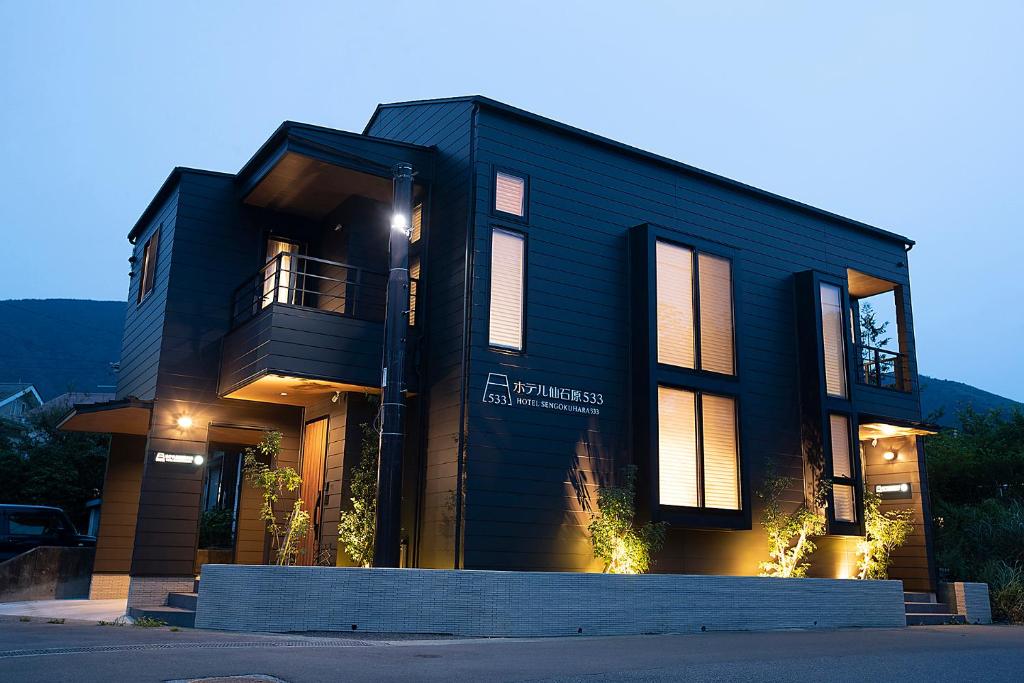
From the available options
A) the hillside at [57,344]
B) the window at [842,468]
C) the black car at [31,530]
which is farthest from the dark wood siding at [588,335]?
the hillside at [57,344]

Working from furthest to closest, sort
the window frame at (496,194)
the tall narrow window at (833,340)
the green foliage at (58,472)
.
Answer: the green foliage at (58,472), the tall narrow window at (833,340), the window frame at (496,194)

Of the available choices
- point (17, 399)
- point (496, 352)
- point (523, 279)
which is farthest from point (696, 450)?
point (17, 399)

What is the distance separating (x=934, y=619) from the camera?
14797mm

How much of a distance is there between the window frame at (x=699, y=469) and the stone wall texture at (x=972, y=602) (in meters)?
4.23

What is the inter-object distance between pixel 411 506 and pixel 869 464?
31.1 ft

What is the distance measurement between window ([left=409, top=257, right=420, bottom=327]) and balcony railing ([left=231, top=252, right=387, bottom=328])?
0.43m

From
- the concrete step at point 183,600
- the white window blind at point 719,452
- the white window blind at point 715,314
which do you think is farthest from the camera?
the white window blind at point 715,314

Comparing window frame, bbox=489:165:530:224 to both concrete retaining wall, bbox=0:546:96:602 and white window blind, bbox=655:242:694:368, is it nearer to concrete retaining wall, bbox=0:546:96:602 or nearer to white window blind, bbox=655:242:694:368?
white window blind, bbox=655:242:694:368

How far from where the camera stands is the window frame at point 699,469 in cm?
1324

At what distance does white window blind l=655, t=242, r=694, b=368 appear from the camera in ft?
46.6

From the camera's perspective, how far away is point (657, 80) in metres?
186

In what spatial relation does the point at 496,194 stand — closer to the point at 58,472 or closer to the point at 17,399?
the point at 58,472

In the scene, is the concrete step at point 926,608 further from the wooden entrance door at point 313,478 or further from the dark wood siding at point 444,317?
the wooden entrance door at point 313,478

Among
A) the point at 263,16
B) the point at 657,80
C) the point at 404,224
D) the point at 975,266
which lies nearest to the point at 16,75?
the point at 263,16
